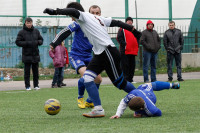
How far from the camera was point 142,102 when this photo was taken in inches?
254

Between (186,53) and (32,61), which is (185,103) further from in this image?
(186,53)

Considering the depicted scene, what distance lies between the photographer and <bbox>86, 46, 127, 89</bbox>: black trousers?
6.98m

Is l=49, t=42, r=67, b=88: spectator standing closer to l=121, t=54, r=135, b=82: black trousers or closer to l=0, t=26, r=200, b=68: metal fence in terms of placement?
l=121, t=54, r=135, b=82: black trousers

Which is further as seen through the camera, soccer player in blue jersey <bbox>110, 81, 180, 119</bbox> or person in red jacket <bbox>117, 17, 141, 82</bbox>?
person in red jacket <bbox>117, 17, 141, 82</bbox>

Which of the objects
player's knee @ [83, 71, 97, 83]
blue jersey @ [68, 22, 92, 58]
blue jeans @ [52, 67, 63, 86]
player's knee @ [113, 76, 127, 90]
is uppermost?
blue jersey @ [68, 22, 92, 58]

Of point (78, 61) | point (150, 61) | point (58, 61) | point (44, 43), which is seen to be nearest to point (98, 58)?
point (78, 61)

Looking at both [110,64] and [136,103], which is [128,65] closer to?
[110,64]

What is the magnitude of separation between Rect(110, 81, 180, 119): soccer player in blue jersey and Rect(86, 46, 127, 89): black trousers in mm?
357

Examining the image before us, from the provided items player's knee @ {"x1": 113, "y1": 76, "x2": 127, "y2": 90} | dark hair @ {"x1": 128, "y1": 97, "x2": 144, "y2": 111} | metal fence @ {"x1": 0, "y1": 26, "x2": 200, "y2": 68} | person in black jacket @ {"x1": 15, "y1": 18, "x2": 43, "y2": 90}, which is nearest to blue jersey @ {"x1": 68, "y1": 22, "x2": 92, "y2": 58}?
player's knee @ {"x1": 113, "y1": 76, "x2": 127, "y2": 90}

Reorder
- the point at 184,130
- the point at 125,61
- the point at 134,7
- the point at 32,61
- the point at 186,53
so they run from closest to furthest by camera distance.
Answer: the point at 184,130 → the point at 32,61 → the point at 125,61 → the point at 134,7 → the point at 186,53

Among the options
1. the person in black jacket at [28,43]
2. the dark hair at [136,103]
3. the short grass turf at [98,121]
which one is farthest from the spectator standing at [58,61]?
the dark hair at [136,103]

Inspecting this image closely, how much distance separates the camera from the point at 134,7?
2077 centimetres

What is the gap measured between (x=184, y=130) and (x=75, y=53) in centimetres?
372

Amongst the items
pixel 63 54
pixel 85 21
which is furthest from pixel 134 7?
pixel 85 21
